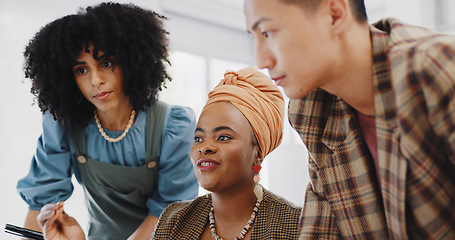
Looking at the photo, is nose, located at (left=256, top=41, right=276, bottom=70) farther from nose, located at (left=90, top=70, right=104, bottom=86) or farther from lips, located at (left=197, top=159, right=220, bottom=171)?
nose, located at (left=90, top=70, right=104, bottom=86)

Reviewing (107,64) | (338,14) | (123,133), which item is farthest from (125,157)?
(338,14)

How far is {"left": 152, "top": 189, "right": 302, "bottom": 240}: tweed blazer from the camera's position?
1314 mm

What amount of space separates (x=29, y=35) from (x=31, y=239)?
184 centimetres

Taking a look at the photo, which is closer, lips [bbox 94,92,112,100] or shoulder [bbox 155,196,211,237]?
shoulder [bbox 155,196,211,237]

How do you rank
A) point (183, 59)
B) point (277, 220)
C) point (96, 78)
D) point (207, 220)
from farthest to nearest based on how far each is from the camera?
1. point (183, 59)
2. point (96, 78)
3. point (207, 220)
4. point (277, 220)

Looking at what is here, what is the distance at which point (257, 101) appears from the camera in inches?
58.6

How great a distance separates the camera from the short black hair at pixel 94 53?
1790 mm

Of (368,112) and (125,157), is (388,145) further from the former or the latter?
(125,157)

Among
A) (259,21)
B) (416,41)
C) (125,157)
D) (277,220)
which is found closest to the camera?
(416,41)

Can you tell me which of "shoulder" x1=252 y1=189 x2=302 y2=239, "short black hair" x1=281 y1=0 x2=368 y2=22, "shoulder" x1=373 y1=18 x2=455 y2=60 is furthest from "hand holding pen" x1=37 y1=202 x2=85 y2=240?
"shoulder" x1=373 y1=18 x2=455 y2=60

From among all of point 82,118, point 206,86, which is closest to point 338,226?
point 82,118

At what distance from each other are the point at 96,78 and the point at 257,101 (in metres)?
0.63

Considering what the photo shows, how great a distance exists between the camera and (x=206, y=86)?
4.70 meters

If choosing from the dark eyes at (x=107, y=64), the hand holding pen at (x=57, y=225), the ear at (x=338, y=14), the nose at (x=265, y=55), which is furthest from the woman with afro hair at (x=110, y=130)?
the ear at (x=338, y=14)
